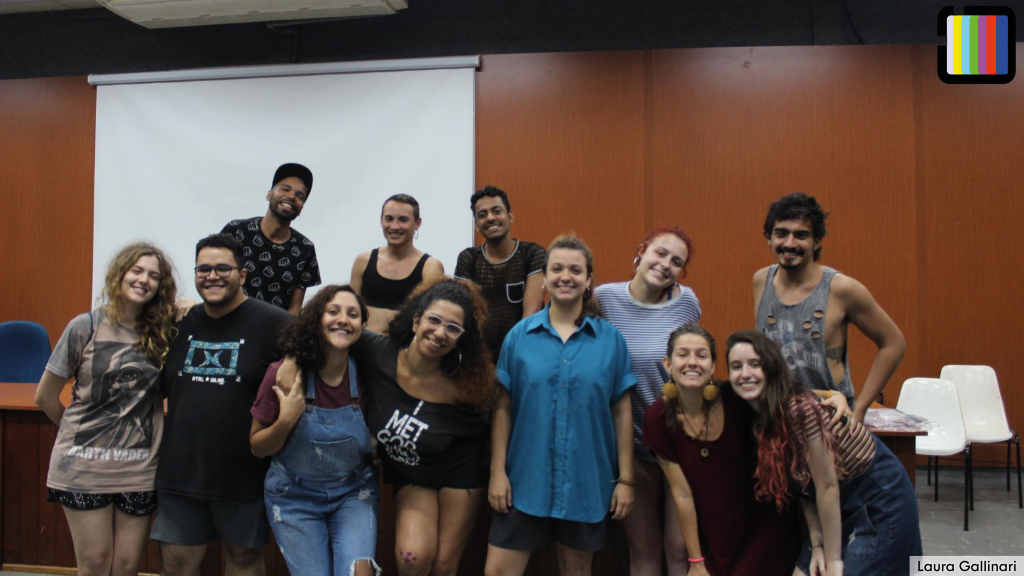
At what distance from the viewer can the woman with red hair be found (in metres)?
2.26

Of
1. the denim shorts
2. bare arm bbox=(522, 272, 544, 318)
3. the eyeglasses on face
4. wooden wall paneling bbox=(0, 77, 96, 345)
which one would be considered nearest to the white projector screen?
wooden wall paneling bbox=(0, 77, 96, 345)

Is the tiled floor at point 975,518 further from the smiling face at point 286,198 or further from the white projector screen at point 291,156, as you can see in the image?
the white projector screen at point 291,156

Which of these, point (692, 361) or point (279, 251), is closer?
point (692, 361)

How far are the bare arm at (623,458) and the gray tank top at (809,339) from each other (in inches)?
24.3

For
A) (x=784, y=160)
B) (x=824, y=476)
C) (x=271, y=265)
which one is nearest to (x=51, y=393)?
(x=271, y=265)

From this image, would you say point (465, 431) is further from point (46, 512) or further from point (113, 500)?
point (46, 512)

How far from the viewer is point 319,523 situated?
82.6 inches

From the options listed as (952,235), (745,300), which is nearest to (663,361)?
(745,300)

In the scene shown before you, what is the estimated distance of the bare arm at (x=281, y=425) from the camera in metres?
1.98

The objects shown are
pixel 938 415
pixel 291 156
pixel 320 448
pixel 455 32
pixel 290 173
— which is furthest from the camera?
pixel 455 32

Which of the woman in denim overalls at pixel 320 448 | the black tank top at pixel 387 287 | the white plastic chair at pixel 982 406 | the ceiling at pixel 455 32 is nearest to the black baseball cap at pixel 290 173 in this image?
the black tank top at pixel 387 287

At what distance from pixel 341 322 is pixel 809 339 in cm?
161

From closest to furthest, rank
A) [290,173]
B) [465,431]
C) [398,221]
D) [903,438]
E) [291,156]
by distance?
[465,431] < [903,438] < [398,221] < [290,173] < [291,156]

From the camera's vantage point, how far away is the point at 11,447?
3.10m
